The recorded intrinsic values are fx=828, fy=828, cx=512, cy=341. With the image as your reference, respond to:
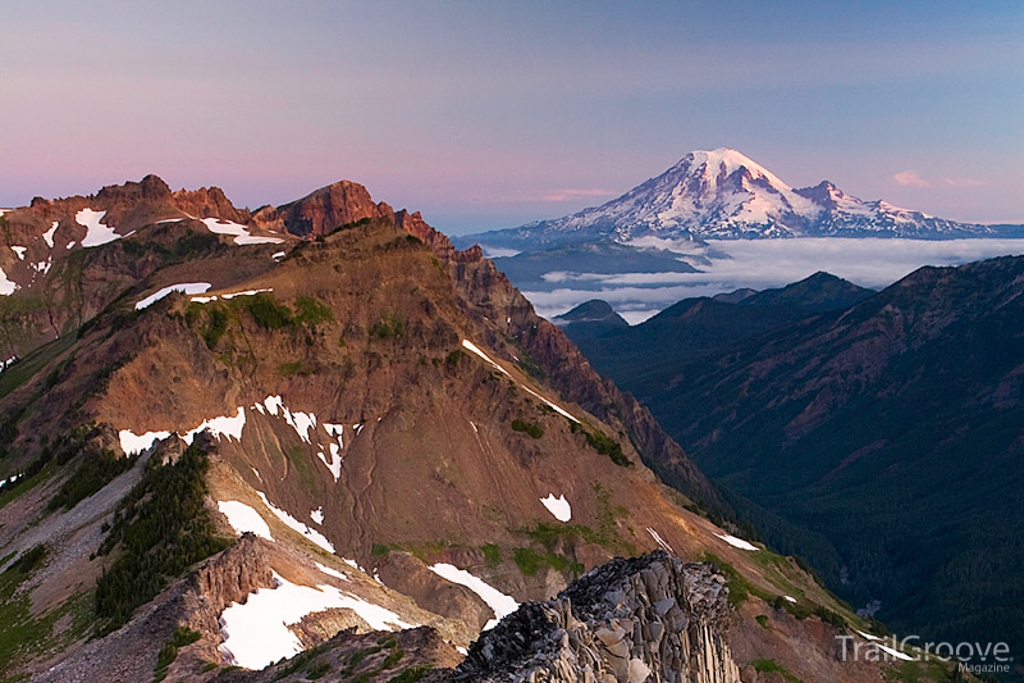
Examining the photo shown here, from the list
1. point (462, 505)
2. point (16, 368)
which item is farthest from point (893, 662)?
point (16, 368)

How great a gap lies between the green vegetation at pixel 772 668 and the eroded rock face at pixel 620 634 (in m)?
92.9

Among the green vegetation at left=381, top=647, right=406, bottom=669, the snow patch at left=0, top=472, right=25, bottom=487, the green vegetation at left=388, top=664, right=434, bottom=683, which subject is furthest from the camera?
the snow patch at left=0, top=472, right=25, bottom=487

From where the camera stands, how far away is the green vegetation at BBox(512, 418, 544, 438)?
456 feet

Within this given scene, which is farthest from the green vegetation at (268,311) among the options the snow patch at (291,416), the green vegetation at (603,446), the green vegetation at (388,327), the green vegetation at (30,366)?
the green vegetation at (603,446)

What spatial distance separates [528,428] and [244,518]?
73.8 metres

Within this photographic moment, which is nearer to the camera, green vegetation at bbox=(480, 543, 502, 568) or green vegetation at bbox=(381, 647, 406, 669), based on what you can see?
green vegetation at bbox=(381, 647, 406, 669)

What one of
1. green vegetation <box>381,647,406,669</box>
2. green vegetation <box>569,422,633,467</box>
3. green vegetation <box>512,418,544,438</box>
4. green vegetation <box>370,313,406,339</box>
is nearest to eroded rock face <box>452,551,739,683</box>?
green vegetation <box>381,647,406,669</box>

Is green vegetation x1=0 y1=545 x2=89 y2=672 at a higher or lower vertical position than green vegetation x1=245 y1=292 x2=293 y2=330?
lower

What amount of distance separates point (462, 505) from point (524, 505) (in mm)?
11272

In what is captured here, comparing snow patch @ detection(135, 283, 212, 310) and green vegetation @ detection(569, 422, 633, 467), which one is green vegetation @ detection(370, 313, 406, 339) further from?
green vegetation @ detection(569, 422, 633, 467)

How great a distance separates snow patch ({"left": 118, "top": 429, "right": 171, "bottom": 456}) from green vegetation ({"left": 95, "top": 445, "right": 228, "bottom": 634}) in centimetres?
3028

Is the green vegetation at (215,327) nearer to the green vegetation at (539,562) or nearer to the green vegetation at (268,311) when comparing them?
the green vegetation at (268,311)

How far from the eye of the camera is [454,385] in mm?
140125

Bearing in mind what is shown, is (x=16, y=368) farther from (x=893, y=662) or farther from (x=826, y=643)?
(x=893, y=662)
